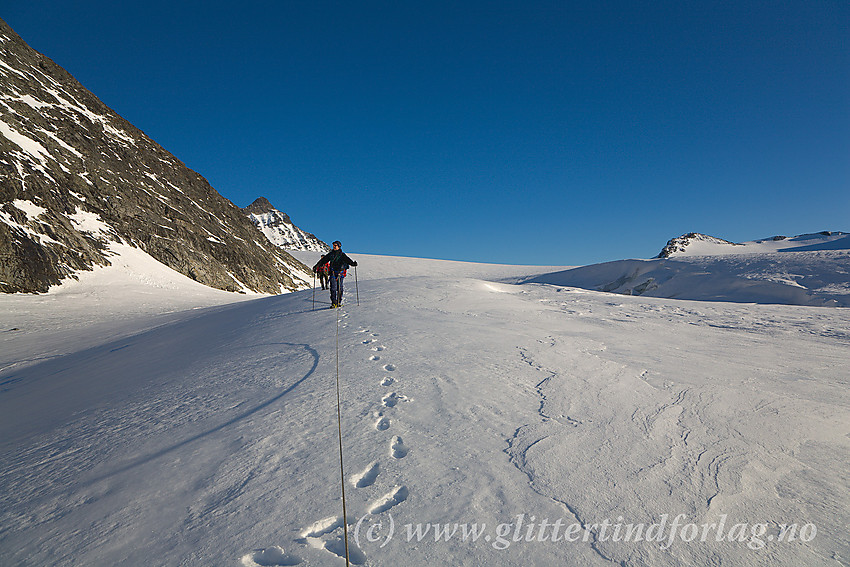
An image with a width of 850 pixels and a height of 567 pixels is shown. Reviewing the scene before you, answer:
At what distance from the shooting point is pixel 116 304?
19.1 m

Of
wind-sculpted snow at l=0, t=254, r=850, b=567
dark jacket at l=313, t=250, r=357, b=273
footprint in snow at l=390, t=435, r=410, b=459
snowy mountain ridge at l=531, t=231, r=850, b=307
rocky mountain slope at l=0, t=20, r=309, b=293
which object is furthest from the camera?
rocky mountain slope at l=0, t=20, r=309, b=293

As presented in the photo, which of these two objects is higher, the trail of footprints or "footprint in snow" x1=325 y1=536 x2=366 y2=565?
the trail of footprints

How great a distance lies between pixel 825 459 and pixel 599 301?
31.9 ft

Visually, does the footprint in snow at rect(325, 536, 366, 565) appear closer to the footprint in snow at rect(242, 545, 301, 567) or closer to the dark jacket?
the footprint in snow at rect(242, 545, 301, 567)

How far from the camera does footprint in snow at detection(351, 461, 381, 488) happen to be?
2.76 meters

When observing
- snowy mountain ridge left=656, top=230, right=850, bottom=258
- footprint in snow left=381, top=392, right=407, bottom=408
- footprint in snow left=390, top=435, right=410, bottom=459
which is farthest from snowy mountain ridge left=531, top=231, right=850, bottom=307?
footprint in snow left=390, top=435, right=410, bottom=459

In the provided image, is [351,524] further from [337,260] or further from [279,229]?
[279,229]

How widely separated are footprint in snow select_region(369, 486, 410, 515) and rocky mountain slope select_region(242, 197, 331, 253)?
114597mm

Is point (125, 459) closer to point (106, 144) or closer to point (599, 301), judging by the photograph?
point (599, 301)

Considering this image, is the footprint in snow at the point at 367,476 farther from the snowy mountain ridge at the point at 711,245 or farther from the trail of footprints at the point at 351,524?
the snowy mountain ridge at the point at 711,245

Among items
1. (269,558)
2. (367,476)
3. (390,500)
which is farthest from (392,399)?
(269,558)

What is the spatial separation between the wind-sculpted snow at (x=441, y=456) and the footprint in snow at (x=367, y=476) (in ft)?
0.04

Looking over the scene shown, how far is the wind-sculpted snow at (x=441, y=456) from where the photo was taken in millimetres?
2256

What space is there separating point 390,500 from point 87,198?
3550cm
